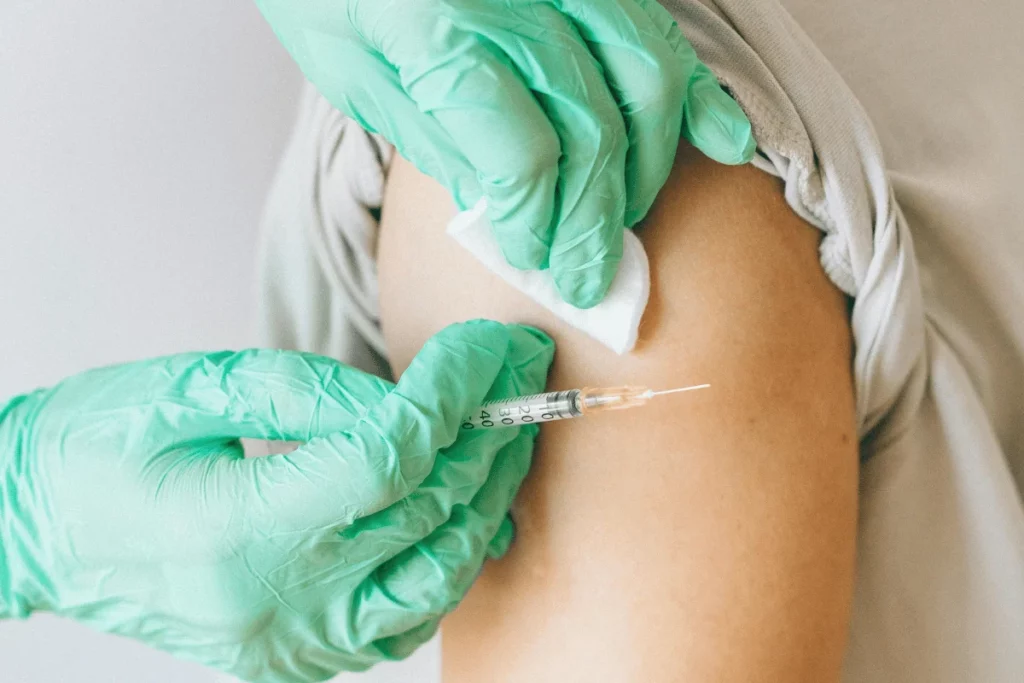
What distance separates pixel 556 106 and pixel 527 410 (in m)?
0.29

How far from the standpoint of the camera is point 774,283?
76cm

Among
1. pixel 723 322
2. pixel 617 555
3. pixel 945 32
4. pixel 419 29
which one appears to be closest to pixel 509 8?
pixel 419 29

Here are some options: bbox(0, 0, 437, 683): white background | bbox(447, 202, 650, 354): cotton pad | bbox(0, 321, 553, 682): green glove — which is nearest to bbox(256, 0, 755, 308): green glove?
bbox(447, 202, 650, 354): cotton pad

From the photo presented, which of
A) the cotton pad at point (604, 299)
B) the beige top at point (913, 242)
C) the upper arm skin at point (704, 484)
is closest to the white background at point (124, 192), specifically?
the beige top at point (913, 242)

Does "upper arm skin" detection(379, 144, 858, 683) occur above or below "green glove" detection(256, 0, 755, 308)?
below

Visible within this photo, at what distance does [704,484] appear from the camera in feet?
2.37

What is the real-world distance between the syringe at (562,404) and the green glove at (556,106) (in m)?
0.10

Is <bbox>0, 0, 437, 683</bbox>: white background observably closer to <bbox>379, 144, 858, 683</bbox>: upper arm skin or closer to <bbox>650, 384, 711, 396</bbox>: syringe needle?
<bbox>379, 144, 858, 683</bbox>: upper arm skin

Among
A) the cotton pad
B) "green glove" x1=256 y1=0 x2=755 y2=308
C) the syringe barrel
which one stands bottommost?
the syringe barrel

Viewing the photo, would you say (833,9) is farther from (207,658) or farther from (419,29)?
(207,658)

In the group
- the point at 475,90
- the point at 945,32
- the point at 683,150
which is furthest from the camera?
the point at 945,32

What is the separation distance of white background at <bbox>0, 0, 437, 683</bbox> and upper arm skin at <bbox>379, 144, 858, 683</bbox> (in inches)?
18.5

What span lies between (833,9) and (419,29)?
0.63 metres

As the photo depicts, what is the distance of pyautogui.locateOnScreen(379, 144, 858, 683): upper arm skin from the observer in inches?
28.0
